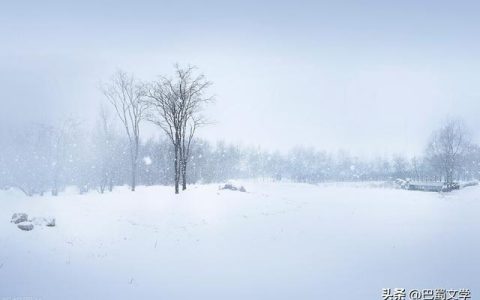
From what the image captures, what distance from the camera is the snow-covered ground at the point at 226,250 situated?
38.9 ft

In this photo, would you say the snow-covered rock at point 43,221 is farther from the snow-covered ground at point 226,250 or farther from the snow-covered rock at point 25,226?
the snow-covered rock at point 25,226

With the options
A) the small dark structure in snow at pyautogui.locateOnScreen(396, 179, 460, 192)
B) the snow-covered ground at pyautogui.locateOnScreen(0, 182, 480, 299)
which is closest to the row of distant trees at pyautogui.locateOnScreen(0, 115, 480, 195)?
the small dark structure in snow at pyautogui.locateOnScreen(396, 179, 460, 192)

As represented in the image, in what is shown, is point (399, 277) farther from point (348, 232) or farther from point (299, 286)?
point (348, 232)

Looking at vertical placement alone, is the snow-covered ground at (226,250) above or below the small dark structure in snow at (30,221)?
below

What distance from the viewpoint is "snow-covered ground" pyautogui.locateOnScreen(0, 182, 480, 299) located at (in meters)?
11.9

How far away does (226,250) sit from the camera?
1677cm

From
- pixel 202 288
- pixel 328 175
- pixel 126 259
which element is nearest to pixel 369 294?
pixel 202 288

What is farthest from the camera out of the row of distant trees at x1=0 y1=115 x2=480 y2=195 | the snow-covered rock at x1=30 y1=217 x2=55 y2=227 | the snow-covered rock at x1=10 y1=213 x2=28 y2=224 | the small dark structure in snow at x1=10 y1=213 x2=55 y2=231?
the row of distant trees at x1=0 y1=115 x2=480 y2=195

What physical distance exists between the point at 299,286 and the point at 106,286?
6.40 meters

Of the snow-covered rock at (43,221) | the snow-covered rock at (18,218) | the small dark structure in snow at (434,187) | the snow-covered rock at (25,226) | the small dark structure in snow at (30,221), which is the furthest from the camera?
the small dark structure in snow at (434,187)

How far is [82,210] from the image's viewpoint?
2416cm

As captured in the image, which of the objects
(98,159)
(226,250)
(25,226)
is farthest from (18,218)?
(98,159)

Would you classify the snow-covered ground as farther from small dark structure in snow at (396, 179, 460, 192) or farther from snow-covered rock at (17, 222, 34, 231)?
small dark structure in snow at (396, 179, 460, 192)

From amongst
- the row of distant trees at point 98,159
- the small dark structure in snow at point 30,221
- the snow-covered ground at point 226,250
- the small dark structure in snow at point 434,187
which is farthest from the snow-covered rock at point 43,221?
the small dark structure in snow at point 434,187
